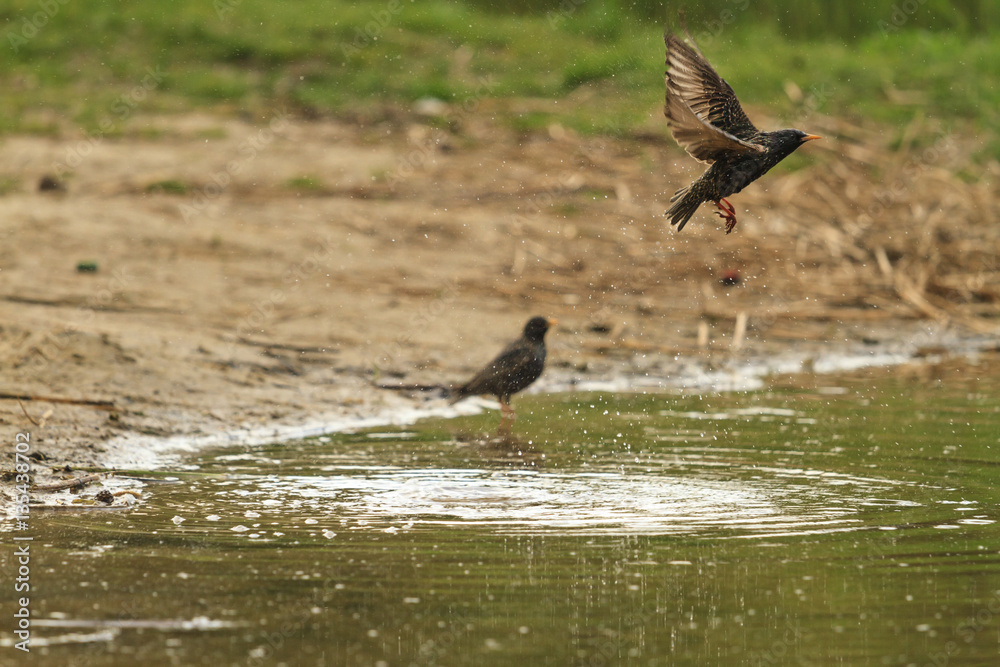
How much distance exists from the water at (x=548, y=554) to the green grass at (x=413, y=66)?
723 centimetres

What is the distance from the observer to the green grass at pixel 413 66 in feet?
43.2

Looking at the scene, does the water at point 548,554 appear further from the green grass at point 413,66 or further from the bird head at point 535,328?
the green grass at point 413,66

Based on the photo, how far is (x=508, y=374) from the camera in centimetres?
741

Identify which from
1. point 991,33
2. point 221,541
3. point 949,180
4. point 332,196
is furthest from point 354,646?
point 991,33

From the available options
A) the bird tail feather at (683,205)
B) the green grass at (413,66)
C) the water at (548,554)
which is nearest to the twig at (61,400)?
the water at (548,554)

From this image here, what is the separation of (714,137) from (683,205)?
0.96 meters

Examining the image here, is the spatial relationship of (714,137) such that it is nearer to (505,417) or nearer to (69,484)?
(505,417)

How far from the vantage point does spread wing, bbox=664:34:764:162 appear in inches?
214

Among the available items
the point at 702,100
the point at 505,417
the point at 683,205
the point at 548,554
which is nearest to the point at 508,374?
the point at 505,417

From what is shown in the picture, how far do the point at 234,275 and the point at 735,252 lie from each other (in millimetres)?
4333

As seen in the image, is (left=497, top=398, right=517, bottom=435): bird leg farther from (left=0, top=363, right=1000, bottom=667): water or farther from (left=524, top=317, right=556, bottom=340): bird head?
(left=524, top=317, right=556, bottom=340): bird head

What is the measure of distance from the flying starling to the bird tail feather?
0.17 feet

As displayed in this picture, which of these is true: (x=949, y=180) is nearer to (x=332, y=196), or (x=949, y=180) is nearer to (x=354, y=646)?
(x=332, y=196)

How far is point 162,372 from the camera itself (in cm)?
735
